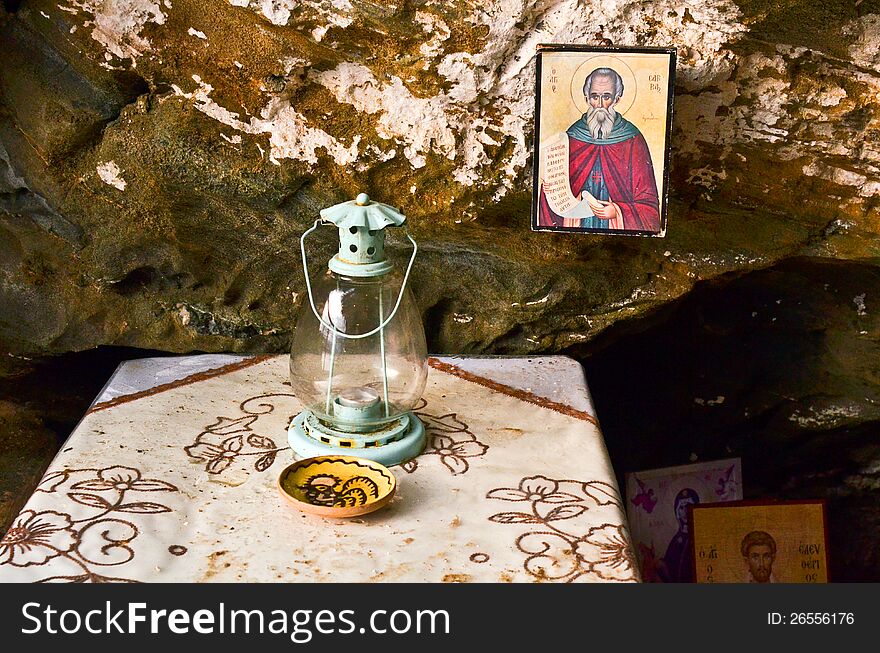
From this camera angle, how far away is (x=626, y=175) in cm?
154

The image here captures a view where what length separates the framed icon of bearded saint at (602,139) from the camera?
149 cm

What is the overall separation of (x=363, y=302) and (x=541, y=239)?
385 millimetres

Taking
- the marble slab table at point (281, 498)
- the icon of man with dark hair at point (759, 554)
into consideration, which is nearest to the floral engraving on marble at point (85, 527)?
the marble slab table at point (281, 498)

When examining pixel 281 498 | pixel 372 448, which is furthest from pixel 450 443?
pixel 281 498

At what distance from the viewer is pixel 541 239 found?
5.58 feet

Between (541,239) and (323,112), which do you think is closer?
(323,112)

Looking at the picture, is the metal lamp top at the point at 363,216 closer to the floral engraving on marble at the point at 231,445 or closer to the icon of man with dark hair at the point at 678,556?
the floral engraving on marble at the point at 231,445

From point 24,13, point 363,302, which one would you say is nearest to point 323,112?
point 363,302

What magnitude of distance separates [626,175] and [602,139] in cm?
6

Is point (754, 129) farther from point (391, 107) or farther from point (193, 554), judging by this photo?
point (193, 554)

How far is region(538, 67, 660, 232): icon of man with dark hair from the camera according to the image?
151cm

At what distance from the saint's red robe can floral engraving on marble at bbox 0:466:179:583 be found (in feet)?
2.35

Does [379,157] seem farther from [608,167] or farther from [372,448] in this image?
[372,448]
